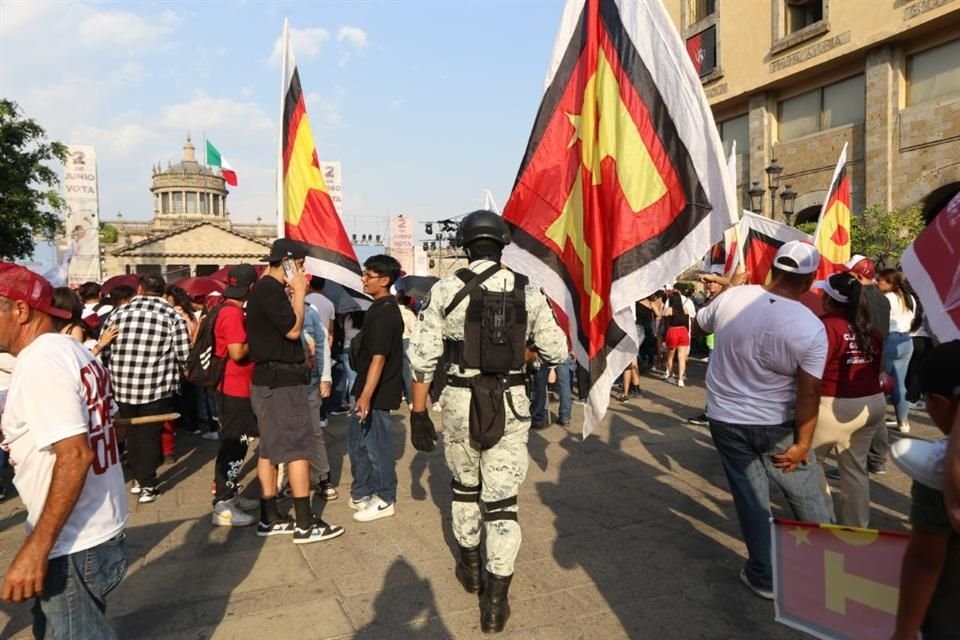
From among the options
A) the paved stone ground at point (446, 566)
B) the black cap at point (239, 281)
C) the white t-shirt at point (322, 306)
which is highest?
the black cap at point (239, 281)

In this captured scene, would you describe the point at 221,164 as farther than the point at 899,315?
Yes

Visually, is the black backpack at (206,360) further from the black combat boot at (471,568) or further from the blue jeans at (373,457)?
the black combat boot at (471,568)

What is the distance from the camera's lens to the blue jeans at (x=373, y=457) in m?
4.77

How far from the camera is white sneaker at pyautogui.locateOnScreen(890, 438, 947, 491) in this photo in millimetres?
1525

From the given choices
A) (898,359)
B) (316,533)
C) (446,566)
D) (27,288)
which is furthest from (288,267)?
(898,359)

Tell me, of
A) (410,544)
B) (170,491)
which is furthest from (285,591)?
(170,491)

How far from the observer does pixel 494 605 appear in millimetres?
3164

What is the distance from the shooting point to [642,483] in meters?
5.48

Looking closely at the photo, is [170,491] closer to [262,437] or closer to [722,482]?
[262,437]

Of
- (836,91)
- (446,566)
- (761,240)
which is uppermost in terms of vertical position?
(836,91)

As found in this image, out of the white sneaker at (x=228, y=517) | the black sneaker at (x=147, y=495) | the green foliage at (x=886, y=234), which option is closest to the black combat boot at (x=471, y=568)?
the white sneaker at (x=228, y=517)

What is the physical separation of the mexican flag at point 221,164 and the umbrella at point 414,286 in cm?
2773

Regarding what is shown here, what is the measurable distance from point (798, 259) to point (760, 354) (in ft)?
1.76

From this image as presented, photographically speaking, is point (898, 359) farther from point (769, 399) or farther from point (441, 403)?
point (441, 403)
